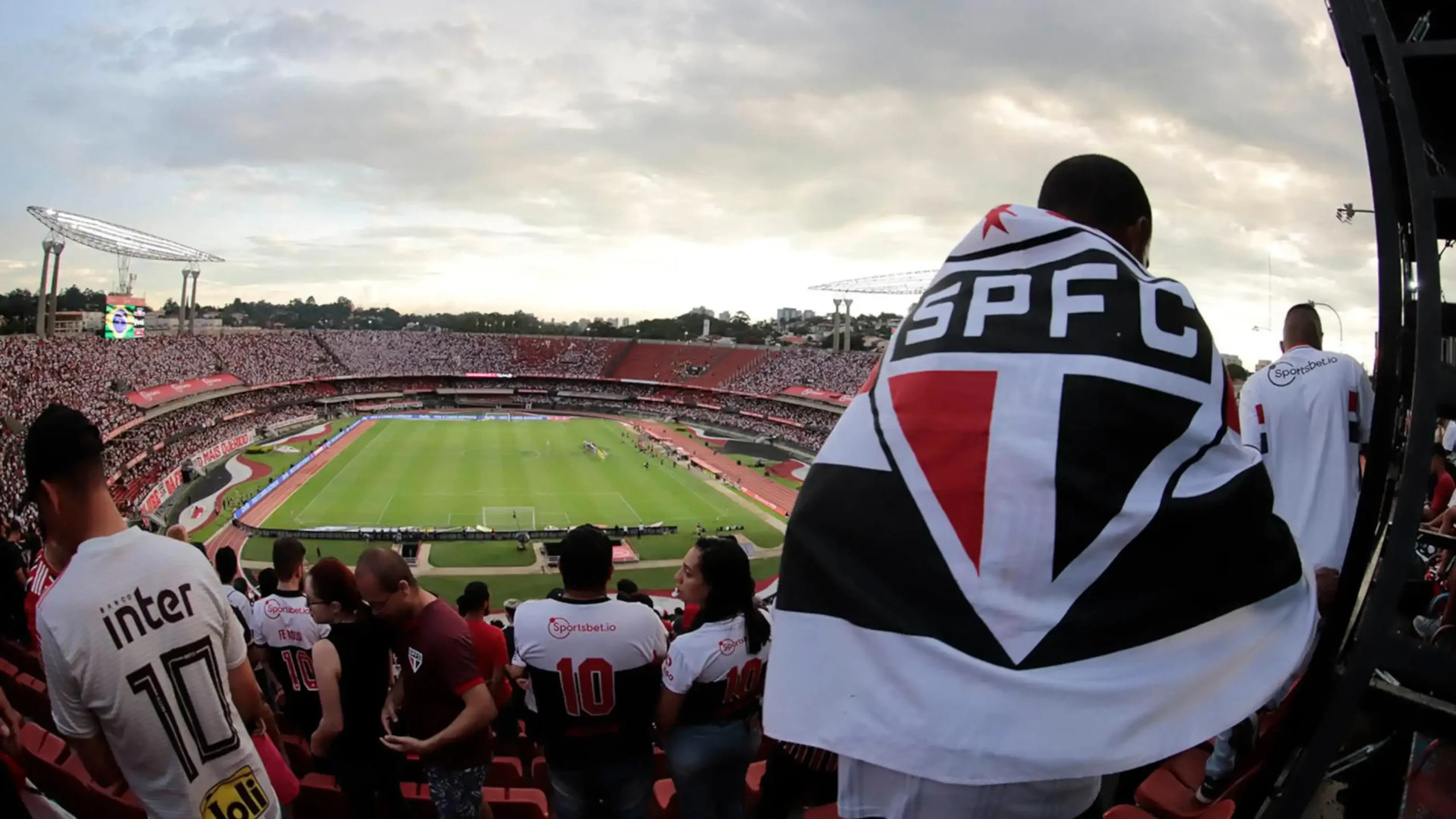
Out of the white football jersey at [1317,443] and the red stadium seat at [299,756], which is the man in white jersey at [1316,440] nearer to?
the white football jersey at [1317,443]

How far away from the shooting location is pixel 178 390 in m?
52.2

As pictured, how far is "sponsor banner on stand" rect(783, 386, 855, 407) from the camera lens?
6285 cm

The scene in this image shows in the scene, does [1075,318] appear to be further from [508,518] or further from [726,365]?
[726,365]

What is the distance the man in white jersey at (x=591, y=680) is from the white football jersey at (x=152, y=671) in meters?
1.15

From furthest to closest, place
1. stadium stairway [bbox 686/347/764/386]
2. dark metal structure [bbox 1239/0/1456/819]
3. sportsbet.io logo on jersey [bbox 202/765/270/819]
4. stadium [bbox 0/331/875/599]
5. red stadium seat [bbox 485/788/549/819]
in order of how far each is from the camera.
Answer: stadium stairway [bbox 686/347/764/386] < stadium [bbox 0/331/875/599] < red stadium seat [bbox 485/788/549/819] < sportsbet.io logo on jersey [bbox 202/765/270/819] < dark metal structure [bbox 1239/0/1456/819]

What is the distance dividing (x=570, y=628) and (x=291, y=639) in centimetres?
285

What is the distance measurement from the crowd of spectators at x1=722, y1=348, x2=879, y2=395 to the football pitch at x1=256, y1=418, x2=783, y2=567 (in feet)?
74.4

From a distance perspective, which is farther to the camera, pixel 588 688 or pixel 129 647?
pixel 588 688

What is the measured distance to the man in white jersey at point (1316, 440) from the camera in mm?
2748

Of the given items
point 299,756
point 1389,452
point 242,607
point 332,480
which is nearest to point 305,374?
point 332,480

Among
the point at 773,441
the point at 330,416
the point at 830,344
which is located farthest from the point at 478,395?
the point at 830,344

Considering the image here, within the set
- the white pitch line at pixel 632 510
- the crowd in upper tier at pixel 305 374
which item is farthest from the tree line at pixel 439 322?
the white pitch line at pixel 632 510

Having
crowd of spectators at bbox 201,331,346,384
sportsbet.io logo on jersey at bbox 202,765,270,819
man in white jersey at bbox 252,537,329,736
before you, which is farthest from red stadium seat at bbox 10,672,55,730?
crowd of spectators at bbox 201,331,346,384

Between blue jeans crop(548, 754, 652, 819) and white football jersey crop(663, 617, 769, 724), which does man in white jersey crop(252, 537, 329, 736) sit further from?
white football jersey crop(663, 617, 769, 724)
